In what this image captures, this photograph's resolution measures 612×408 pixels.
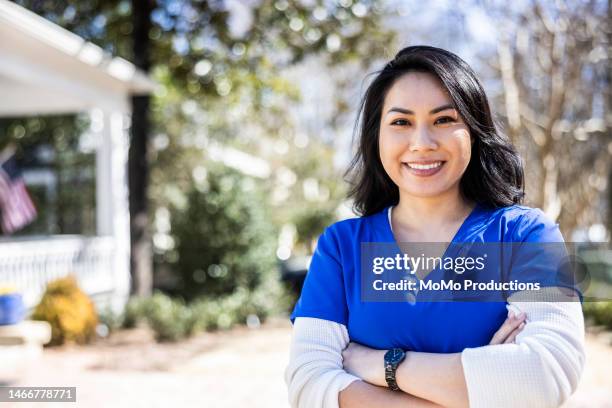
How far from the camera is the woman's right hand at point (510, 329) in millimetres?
1463

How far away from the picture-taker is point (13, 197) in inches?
318

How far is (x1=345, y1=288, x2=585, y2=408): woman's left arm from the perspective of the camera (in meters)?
1.39

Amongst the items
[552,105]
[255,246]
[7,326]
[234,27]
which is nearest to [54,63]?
[234,27]

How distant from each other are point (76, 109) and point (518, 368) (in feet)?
32.4

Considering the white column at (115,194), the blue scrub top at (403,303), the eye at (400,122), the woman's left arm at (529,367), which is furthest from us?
the white column at (115,194)

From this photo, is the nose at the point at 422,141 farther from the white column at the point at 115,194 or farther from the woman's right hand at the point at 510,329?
the white column at the point at 115,194

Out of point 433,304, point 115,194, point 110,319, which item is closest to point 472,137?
point 433,304

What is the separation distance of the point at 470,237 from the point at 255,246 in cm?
813

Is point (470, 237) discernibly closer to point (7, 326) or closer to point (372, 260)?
point (372, 260)

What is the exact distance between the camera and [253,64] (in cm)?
1029

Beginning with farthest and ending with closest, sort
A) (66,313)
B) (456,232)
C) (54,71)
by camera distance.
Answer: (54,71) → (66,313) → (456,232)

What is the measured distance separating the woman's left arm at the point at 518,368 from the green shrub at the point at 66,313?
6765 millimetres

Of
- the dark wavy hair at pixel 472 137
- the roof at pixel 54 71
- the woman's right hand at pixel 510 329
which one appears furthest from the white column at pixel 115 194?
the woman's right hand at pixel 510 329

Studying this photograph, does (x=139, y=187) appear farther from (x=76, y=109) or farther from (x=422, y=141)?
(x=422, y=141)
